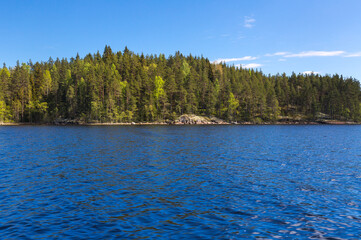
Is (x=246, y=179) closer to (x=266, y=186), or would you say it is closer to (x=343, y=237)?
(x=266, y=186)

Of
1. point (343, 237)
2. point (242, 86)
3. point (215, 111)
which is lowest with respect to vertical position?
point (343, 237)

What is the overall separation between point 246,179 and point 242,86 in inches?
5913

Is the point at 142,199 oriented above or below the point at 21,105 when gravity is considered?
below

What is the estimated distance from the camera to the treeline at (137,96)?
441 feet

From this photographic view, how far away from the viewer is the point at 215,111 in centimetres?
15688

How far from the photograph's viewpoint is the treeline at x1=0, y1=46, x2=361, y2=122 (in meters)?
134

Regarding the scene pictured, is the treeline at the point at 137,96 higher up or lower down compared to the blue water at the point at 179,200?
higher up

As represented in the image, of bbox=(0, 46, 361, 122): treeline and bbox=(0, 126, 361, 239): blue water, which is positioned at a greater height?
bbox=(0, 46, 361, 122): treeline

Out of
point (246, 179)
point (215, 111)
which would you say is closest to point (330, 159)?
point (246, 179)

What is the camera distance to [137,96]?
142m

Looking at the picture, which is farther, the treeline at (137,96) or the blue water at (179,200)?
the treeline at (137,96)

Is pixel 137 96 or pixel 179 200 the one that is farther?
pixel 137 96

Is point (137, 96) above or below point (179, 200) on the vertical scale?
above

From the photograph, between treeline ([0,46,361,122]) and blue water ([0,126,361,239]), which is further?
treeline ([0,46,361,122])
